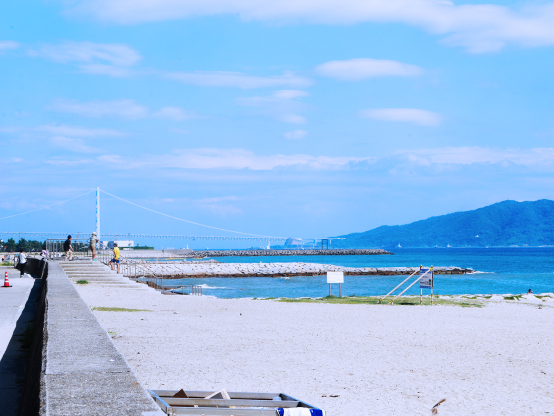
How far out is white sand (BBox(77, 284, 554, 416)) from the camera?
6.16 meters

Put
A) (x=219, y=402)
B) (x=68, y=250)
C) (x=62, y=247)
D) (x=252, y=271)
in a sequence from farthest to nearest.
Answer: (x=252, y=271) → (x=62, y=247) → (x=68, y=250) → (x=219, y=402)

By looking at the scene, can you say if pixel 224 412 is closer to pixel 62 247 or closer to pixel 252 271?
pixel 62 247

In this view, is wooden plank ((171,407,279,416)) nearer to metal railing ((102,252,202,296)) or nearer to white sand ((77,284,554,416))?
white sand ((77,284,554,416))

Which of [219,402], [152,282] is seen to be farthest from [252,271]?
[219,402]

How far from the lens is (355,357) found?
27.6 ft

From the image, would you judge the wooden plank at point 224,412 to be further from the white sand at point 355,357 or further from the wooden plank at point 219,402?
the white sand at point 355,357

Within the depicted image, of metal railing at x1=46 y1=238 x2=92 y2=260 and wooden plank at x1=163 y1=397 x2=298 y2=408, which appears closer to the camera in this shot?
wooden plank at x1=163 y1=397 x2=298 y2=408

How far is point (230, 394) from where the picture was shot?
16.1 feet

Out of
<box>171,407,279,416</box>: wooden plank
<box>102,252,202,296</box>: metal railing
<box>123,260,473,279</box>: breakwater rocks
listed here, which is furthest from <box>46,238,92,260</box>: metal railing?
<box>171,407,279,416</box>: wooden plank

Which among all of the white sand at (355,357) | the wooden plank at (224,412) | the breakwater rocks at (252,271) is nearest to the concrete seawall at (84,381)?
the wooden plank at (224,412)

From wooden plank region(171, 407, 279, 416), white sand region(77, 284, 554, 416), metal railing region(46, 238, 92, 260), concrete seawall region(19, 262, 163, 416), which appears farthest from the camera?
metal railing region(46, 238, 92, 260)

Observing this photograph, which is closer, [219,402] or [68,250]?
[219,402]

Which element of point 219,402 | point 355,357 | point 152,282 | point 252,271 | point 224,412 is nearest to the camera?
point 224,412

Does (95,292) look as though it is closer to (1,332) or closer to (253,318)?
(253,318)
